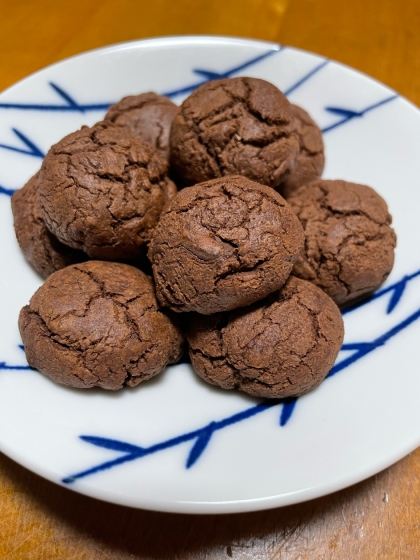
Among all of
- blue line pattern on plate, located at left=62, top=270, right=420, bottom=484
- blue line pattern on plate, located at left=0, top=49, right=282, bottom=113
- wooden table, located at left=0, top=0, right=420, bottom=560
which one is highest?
blue line pattern on plate, located at left=0, top=49, right=282, bottom=113

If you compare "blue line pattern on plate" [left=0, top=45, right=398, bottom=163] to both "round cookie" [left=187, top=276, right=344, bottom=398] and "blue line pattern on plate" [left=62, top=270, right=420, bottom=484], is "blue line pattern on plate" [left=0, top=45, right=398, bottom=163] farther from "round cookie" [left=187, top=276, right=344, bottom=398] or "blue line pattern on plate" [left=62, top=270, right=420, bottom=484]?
"round cookie" [left=187, top=276, right=344, bottom=398]

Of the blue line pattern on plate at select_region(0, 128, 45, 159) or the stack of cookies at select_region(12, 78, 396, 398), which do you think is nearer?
the stack of cookies at select_region(12, 78, 396, 398)

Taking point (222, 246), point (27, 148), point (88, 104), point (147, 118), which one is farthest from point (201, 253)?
point (88, 104)

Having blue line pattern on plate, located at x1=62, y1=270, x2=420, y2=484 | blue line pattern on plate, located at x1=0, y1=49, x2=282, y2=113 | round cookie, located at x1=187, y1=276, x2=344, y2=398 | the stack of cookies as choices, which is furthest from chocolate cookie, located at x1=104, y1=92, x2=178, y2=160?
blue line pattern on plate, located at x1=62, y1=270, x2=420, y2=484

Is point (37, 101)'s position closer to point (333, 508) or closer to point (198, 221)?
point (198, 221)

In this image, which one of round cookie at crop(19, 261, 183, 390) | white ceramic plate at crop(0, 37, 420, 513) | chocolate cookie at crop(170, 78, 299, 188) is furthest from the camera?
chocolate cookie at crop(170, 78, 299, 188)

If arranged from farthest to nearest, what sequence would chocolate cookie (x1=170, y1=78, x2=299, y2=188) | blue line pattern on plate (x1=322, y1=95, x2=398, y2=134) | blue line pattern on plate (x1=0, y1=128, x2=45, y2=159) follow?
1. blue line pattern on plate (x1=322, y1=95, x2=398, y2=134)
2. blue line pattern on plate (x1=0, y1=128, x2=45, y2=159)
3. chocolate cookie (x1=170, y1=78, x2=299, y2=188)

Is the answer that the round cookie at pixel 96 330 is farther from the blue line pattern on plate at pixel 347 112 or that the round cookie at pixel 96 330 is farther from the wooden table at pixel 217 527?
the blue line pattern on plate at pixel 347 112

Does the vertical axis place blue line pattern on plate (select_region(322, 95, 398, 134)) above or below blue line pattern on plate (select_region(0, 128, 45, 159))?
above
